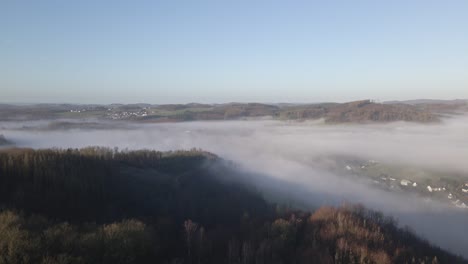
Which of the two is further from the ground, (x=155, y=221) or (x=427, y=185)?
(x=155, y=221)

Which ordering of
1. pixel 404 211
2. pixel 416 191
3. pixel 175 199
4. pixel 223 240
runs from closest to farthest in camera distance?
pixel 223 240 < pixel 175 199 < pixel 404 211 < pixel 416 191

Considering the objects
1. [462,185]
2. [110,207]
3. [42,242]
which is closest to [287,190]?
[462,185]

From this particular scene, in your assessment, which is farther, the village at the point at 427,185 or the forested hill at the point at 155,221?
the village at the point at 427,185

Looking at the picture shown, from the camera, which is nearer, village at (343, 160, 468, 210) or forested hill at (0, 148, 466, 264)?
forested hill at (0, 148, 466, 264)

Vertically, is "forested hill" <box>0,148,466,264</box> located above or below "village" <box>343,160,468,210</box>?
above

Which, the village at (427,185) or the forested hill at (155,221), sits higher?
the forested hill at (155,221)

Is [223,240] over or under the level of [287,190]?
over

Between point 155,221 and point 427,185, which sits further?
point 427,185

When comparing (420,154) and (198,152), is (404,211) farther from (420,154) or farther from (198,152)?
(420,154)
